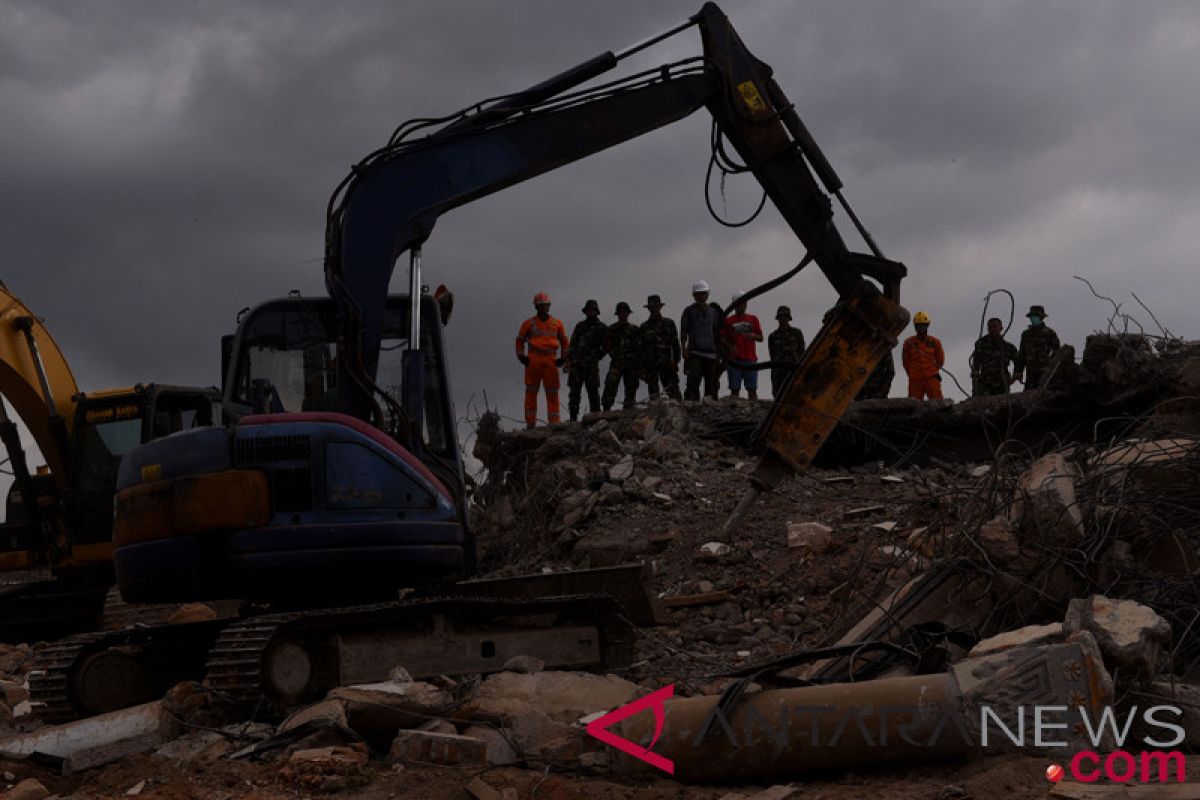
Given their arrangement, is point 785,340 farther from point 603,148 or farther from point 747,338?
point 603,148

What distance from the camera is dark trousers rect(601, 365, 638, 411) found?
58.0 ft

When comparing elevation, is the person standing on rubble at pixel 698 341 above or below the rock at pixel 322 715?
above

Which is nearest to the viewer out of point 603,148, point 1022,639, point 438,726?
point 1022,639

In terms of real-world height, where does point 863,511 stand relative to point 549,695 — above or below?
above

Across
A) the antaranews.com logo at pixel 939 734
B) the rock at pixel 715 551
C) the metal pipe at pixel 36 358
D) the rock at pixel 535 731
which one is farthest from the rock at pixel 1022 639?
the metal pipe at pixel 36 358

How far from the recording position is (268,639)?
21.4ft

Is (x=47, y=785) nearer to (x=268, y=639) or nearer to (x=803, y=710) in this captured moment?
(x=268, y=639)

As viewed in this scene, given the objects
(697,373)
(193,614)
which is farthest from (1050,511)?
(697,373)

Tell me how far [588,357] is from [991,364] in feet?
17.5

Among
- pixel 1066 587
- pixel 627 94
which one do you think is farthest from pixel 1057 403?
pixel 1066 587

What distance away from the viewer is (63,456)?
13625mm

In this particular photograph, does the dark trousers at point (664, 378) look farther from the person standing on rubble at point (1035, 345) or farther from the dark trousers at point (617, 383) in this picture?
the person standing on rubble at point (1035, 345)

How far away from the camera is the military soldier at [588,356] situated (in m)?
17.8

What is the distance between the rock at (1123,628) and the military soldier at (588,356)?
12487 millimetres
